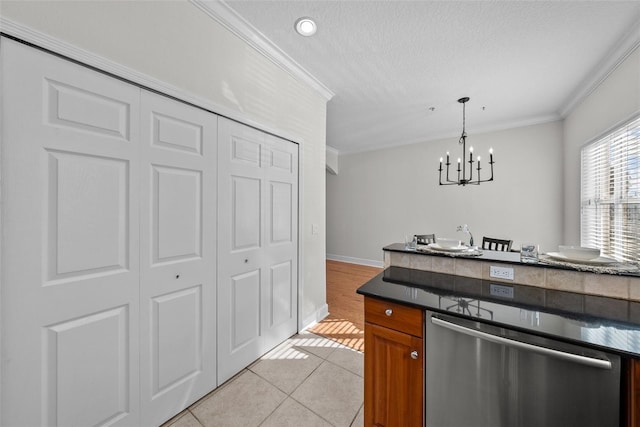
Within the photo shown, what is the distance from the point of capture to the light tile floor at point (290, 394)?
4.97 feet

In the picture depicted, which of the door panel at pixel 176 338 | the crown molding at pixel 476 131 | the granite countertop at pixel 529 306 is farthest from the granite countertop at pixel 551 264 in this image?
the crown molding at pixel 476 131

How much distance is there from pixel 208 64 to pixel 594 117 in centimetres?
408

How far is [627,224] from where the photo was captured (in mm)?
2295

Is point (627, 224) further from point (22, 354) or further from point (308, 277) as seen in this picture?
point (22, 354)

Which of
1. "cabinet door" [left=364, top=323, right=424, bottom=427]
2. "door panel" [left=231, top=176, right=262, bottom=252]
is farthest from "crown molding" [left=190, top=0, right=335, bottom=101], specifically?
"cabinet door" [left=364, top=323, right=424, bottom=427]

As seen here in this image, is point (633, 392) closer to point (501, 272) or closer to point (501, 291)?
point (501, 291)

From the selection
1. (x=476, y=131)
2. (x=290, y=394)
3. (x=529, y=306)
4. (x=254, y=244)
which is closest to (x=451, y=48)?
(x=529, y=306)

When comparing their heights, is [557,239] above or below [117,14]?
below

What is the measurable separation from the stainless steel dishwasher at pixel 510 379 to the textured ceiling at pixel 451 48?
83.1 inches

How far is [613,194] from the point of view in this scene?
2.53 m

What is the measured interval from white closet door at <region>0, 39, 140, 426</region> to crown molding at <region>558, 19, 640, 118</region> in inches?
147

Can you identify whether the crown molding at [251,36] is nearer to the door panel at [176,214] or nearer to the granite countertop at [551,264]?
the door panel at [176,214]

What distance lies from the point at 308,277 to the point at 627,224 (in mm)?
3166

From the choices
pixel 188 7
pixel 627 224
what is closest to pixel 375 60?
pixel 188 7
